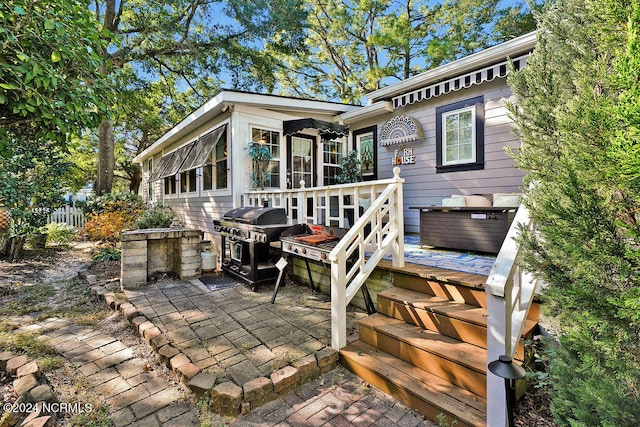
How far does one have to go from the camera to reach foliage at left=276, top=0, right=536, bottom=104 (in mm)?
10578

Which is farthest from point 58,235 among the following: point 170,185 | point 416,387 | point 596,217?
point 596,217

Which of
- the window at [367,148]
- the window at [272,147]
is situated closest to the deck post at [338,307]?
the window at [272,147]

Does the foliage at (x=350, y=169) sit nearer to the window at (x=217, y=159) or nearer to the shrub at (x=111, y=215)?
the window at (x=217, y=159)

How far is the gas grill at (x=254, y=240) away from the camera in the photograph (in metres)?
4.12

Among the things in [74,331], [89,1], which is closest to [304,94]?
[89,1]

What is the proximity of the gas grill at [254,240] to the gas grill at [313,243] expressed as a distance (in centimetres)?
27

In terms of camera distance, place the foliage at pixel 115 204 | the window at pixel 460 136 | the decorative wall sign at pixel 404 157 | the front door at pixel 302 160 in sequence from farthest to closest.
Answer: the foliage at pixel 115 204
the front door at pixel 302 160
the decorative wall sign at pixel 404 157
the window at pixel 460 136

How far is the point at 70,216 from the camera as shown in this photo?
36.3 feet

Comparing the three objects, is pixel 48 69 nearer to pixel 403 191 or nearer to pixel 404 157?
pixel 404 157

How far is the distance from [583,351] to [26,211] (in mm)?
9575

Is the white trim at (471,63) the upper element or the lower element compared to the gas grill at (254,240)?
upper

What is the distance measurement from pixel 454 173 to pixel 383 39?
8.96 metres

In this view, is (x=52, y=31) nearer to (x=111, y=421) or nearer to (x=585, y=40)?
(x=111, y=421)

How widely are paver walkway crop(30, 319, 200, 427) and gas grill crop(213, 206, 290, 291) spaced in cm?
186
